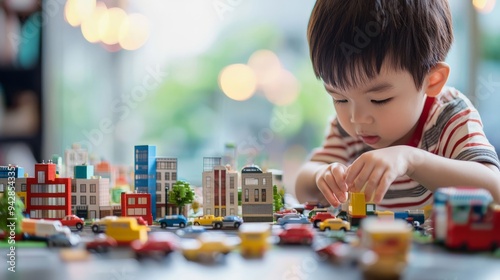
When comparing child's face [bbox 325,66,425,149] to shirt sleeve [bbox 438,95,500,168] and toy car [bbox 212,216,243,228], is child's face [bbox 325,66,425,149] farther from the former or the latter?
toy car [bbox 212,216,243,228]

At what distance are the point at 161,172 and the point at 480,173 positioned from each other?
25.1 inches

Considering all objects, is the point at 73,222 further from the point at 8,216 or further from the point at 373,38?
the point at 373,38

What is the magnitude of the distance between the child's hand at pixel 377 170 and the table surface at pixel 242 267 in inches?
8.3

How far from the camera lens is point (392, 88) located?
123 cm

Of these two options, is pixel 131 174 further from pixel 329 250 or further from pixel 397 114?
pixel 329 250

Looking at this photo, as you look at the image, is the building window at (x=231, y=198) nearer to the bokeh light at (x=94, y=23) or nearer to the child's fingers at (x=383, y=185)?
the child's fingers at (x=383, y=185)

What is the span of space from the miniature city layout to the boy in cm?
8

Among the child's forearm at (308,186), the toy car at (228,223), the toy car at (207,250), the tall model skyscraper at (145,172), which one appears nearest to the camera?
the toy car at (207,250)

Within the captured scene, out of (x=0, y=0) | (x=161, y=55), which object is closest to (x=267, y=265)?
(x=161, y=55)

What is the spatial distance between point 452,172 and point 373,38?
0.30m

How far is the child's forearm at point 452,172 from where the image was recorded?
3.81 ft

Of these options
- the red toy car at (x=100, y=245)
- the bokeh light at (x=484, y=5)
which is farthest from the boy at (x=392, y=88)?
the bokeh light at (x=484, y=5)

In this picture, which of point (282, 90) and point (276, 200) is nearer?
point (276, 200)

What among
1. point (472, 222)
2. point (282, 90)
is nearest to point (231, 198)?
point (472, 222)
